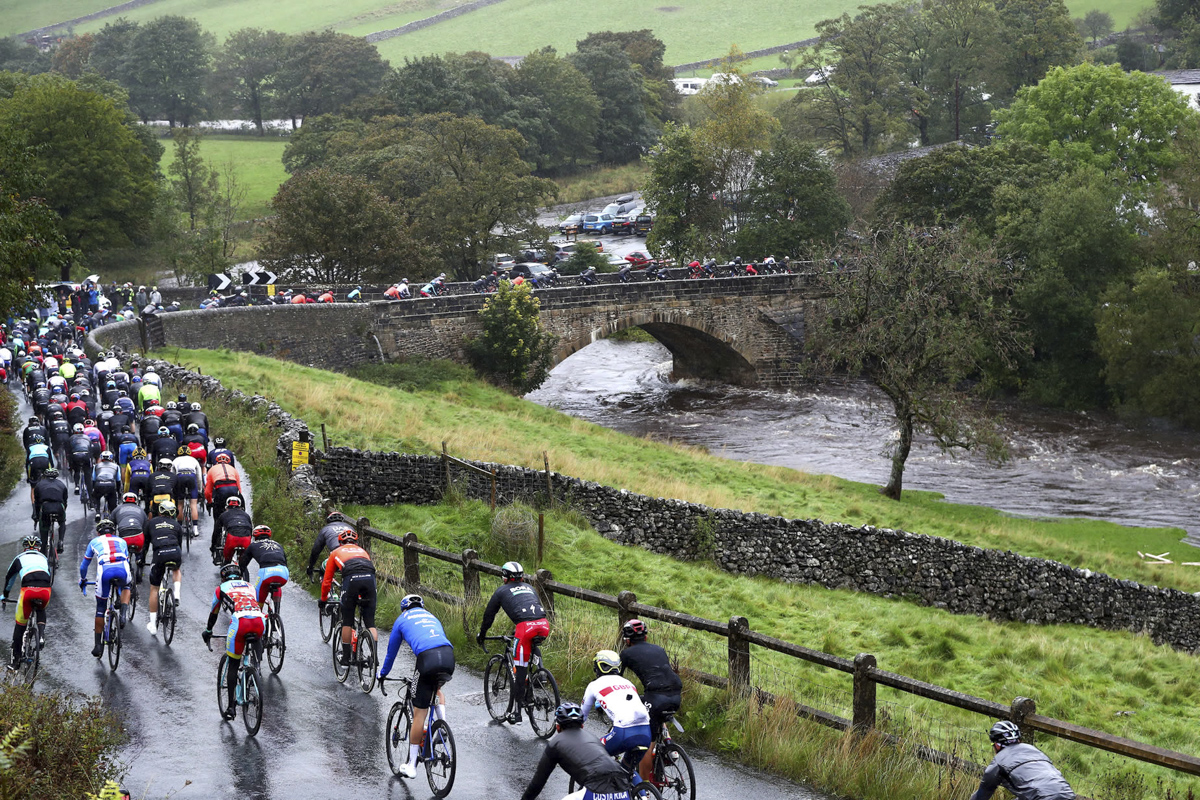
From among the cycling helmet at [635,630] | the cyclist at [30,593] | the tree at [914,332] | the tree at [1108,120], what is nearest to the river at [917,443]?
the tree at [914,332]

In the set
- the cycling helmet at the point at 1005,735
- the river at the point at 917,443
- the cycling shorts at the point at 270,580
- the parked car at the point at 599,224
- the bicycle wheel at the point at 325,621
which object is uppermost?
the parked car at the point at 599,224

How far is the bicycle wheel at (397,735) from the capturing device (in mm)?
10977

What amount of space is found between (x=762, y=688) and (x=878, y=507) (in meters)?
20.5

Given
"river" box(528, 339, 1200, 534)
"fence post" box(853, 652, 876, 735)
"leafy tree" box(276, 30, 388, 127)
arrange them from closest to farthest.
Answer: "fence post" box(853, 652, 876, 735), "river" box(528, 339, 1200, 534), "leafy tree" box(276, 30, 388, 127)

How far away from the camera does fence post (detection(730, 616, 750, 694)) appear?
11805mm

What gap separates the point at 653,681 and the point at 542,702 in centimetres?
205

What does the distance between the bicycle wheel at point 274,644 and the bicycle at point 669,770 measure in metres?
5.65

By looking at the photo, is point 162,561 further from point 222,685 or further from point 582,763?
point 582,763

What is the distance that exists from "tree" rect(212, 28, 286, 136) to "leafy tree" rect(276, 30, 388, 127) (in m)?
4.27

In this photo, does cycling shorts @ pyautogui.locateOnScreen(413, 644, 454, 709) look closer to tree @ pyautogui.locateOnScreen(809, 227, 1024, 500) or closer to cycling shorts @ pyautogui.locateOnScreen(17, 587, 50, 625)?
cycling shorts @ pyautogui.locateOnScreen(17, 587, 50, 625)

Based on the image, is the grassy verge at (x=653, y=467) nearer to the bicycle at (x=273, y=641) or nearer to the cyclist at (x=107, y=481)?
the cyclist at (x=107, y=481)

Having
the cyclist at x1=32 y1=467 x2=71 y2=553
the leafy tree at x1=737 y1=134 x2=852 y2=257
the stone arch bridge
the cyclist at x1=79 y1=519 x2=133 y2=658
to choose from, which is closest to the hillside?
the leafy tree at x1=737 y1=134 x2=852 y2=257

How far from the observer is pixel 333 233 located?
5516 cm

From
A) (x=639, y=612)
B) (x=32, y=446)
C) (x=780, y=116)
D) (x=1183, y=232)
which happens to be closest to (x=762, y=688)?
(x=639, y=612)
